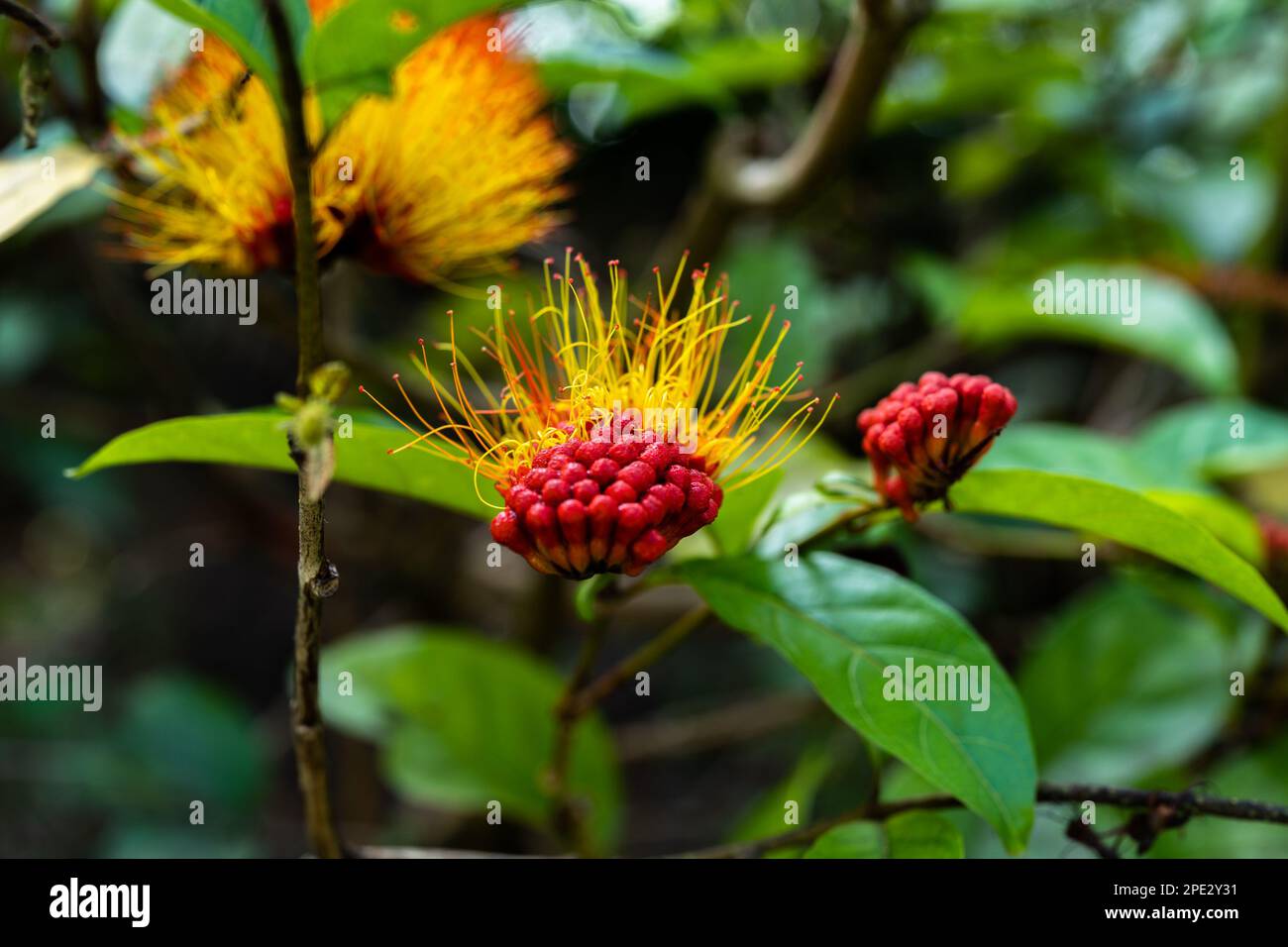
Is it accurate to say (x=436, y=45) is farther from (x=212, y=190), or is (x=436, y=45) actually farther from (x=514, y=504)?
(x=514, y=504)

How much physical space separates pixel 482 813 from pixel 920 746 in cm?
86

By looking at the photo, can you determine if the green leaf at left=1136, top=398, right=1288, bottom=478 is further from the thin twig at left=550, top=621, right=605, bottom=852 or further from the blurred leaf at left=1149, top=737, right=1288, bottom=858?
the thin twig at left=550, top=621, right=605, bottom=852

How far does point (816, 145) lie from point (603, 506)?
2.19ft

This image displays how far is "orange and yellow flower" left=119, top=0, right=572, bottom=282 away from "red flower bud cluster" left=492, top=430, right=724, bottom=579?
0.97 feet

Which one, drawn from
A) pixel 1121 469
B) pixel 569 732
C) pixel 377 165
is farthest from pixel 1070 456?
pixel 377 165

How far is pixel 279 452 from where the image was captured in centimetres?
63

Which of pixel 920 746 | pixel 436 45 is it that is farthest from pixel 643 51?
pixel 920 746

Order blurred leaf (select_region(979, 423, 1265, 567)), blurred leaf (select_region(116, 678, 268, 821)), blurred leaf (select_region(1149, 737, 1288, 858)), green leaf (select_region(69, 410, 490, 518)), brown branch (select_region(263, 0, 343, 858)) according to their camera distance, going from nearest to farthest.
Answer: brown branch (select_region(263, 0, 343, 858)) → green leaf (select_region(69, 410, 490, 518)) → blurred leaf (select_region(979, 423, 1265, 567)) → blurred leaf (select_region(1149, 737, 1288, 858)) → blurred leaf (select_region(116, 678, 268, 821))

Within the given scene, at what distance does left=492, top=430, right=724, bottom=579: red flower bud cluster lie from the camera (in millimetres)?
499

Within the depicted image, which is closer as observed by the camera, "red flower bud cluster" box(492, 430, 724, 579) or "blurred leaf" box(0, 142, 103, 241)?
"red flower bud cluster" box(492, 430, 724, 579)

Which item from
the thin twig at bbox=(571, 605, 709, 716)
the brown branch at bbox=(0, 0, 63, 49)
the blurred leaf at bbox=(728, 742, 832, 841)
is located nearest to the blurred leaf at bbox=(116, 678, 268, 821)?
the blurred leaf at bbox=(728, 742, 832, 841)

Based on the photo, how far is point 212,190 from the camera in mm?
703

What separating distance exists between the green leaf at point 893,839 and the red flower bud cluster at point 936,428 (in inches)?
7.5

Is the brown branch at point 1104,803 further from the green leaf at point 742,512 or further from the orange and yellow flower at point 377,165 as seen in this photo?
the orange and yellow flower at point 377,165
